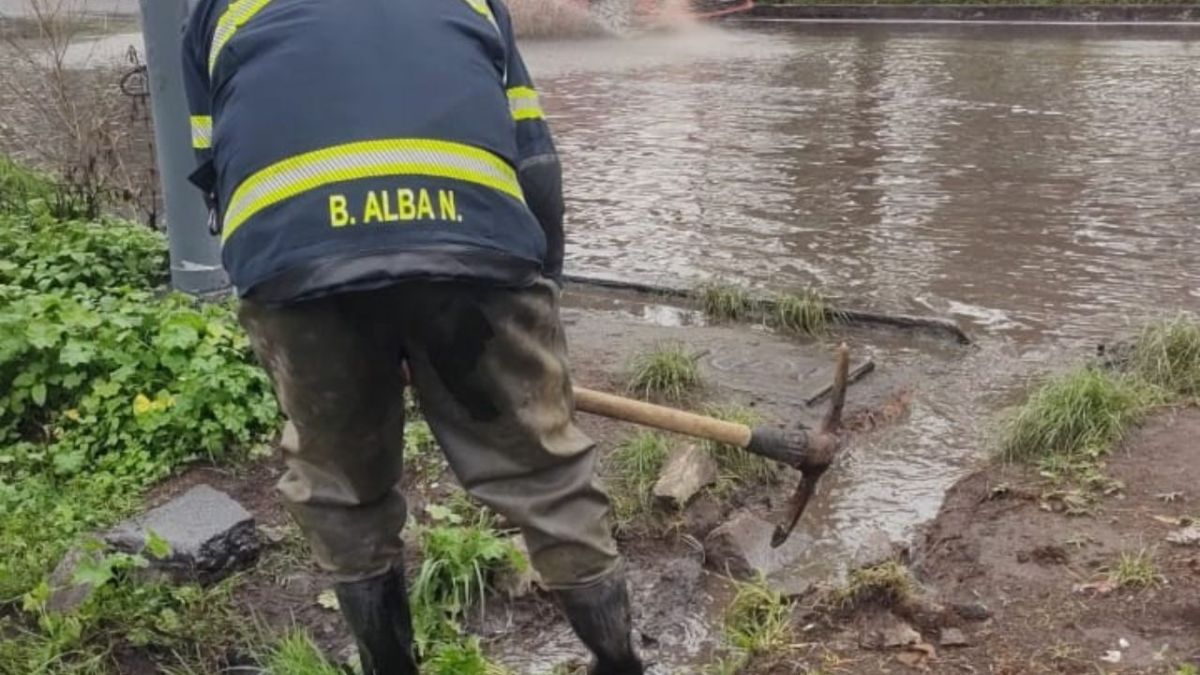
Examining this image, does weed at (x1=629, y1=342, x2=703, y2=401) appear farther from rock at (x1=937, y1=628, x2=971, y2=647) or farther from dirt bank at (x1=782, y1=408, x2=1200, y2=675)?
Answer: rock at (x1=937, y1=628, x2=971, y2=647)

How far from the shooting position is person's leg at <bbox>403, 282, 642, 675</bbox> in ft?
8.32

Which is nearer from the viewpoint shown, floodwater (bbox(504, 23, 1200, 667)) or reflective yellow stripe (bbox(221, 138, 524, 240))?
reflective yellow stripe (bbox(221, 138, 524, 240))

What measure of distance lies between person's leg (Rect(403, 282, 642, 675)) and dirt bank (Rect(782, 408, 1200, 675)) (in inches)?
29.6

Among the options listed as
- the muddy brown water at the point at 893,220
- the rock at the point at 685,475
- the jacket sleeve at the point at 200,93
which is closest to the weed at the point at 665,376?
the muddy brown water at the point at 893,220

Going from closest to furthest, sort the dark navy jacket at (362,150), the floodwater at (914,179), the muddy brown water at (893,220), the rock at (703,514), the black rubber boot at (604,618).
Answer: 1. the dark navy jacket at (362,150)
2. the black rubber boot at (604,618)
3. the rock at (703,514)
4. the muddy brown water at (893,220)
5. the floodwater at (914,179)

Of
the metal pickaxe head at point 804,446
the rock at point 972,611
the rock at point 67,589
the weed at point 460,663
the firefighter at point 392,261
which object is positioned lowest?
the rock at point 972,611

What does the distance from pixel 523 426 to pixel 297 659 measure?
3.28 ft

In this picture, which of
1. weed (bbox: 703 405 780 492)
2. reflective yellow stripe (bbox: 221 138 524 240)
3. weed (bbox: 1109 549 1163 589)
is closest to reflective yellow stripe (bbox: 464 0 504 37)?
reflective yellow stripe (bbox: 221 138 524 240)

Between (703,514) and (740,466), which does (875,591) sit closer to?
(703,514)

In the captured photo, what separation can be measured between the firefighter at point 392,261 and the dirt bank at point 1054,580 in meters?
0.92

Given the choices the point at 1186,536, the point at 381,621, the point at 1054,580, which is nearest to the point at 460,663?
the point at 381,621

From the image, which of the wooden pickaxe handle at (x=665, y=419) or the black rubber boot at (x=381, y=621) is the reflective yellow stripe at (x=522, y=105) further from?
the black rubber boot at (x=381, y=621)

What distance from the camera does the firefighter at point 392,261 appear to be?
7.69ft

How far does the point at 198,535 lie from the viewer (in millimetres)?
3672
